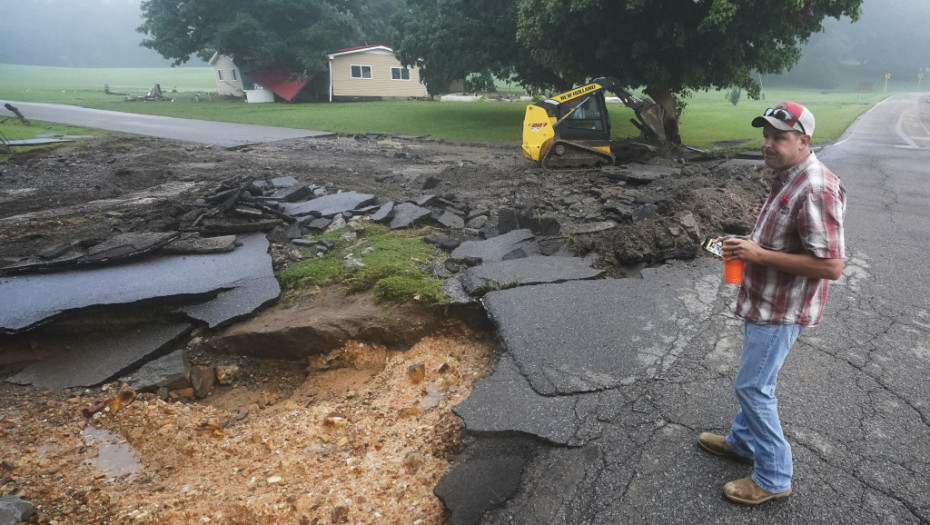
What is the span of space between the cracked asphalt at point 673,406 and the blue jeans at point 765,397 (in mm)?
198

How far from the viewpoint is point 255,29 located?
117 ft

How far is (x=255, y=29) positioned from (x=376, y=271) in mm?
37007

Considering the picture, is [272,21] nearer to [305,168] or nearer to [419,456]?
[305,168]

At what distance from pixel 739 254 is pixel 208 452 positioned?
3.93 meters

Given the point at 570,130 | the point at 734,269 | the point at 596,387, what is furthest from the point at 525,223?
the point at 570,130

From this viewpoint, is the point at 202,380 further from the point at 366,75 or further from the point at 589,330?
Answer: the point at 366,75

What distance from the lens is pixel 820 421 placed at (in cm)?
329

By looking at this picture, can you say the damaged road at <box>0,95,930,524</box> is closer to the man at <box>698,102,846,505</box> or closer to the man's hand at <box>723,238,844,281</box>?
the man at <box>698,102,846,505</box>

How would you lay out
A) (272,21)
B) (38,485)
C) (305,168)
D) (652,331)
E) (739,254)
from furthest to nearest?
1. (272,21)
2. (305,168)
3. (652,331)
4. (38,485)
5. (739,254)

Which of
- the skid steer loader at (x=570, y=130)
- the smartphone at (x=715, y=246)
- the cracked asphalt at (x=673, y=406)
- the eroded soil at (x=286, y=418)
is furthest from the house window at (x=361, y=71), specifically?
the smartphone at (x=715, y=246)

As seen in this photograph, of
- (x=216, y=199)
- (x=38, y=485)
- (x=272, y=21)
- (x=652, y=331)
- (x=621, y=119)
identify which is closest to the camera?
(x=38, y=485)

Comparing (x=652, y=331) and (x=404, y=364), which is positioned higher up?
(x=652, y=331)

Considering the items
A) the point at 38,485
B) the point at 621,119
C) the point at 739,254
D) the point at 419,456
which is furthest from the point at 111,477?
the point at 621,119

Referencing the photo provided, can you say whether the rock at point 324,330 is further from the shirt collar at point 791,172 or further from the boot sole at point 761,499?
the shirt collar at point 791,172
